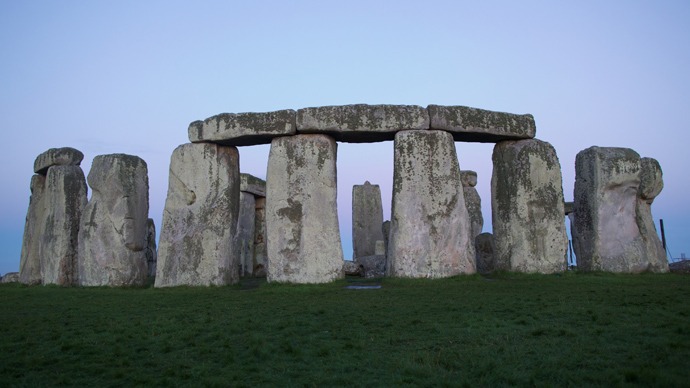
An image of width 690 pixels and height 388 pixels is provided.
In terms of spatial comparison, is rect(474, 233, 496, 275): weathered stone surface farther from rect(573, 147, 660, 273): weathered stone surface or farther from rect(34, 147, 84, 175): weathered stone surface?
rect(34, 147, 84, 175): weathered stone surface

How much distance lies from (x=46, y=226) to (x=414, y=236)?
8.68 meters

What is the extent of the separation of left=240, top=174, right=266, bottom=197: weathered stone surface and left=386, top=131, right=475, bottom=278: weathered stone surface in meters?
8.37

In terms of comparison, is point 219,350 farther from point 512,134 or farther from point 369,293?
point 512,134

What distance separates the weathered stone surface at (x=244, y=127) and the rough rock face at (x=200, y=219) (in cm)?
30

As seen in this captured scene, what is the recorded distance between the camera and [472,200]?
19.5 m

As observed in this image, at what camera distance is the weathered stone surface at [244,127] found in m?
11.4

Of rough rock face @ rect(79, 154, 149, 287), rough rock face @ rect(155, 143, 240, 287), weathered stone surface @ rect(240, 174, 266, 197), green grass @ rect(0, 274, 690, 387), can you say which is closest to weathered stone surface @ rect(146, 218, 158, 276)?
weathered stone surface @ rect(240, 174, 266, 197)

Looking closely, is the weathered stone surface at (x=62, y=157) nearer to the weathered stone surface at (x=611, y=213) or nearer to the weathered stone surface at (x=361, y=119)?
the weathered stone surface at (x=361, y=119)

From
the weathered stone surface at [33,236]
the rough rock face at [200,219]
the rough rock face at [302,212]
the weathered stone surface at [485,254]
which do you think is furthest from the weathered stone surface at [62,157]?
the weathered stone surface at [485,254]

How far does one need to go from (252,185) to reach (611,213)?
11.1m

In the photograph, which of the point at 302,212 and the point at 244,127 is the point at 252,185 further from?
the point at 302,212

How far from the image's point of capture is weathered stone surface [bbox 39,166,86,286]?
42.2 feet

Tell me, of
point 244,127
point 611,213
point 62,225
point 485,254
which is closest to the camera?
point 244,127

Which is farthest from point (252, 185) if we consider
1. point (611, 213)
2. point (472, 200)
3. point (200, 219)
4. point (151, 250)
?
point (611, 213)
